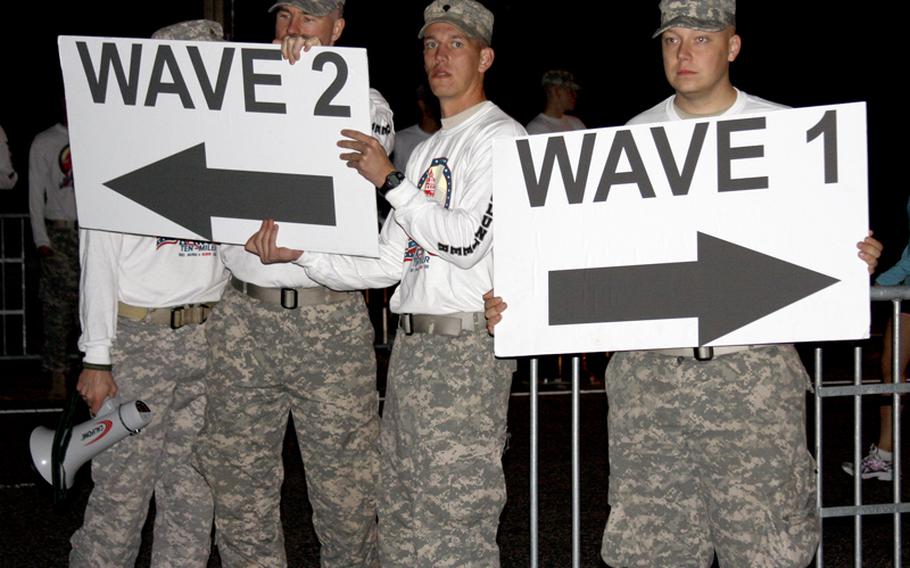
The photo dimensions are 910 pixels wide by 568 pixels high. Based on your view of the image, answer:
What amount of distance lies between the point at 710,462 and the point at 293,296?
5.40 feet

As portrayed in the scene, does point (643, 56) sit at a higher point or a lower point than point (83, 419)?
higher

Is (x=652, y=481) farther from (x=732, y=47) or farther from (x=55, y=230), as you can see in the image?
(x=55, y=230)

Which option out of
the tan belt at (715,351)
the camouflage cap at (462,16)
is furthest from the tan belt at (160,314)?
the tan belt at (715,351)

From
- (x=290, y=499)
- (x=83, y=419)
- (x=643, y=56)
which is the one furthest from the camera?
(x=643, y=56)

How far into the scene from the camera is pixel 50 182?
30.0 ft

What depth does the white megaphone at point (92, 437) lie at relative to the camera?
4613 millimetres

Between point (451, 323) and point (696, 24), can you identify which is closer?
point (696, 24)

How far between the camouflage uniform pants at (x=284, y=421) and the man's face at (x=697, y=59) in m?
1.54

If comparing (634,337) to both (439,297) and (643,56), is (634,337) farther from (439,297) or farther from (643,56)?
(643,56)

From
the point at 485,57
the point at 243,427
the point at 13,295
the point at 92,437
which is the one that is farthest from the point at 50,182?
the point at 13,295

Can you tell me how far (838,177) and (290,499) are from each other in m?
3.95

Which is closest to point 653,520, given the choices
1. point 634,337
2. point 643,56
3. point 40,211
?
point 634,337

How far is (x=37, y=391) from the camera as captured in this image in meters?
9.66

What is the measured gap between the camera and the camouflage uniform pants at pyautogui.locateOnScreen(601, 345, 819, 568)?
13.0 feet
